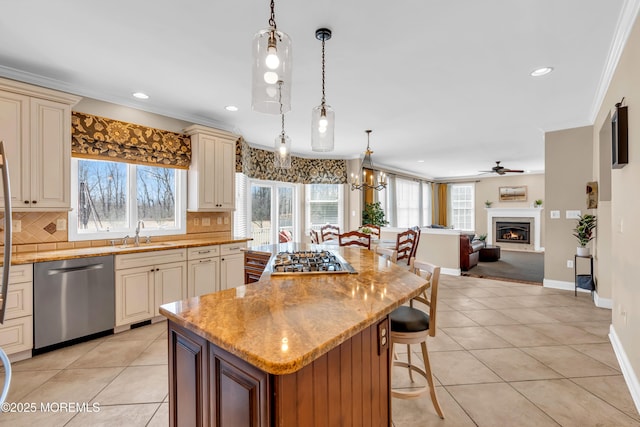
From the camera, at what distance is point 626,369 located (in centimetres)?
231

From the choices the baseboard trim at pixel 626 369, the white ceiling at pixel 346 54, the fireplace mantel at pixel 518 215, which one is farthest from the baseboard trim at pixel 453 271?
the fireplace mantel at pixel 518 215

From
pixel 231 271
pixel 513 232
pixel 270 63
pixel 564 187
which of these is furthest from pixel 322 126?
pixel 513 232

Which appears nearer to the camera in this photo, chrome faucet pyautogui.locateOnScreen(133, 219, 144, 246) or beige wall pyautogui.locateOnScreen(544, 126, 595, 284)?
chrome faucet pyautogui.locateOnScreen(133, 219, 144, 246)

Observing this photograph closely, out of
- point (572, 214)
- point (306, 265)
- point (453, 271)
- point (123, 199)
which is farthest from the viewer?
→ point (453, 271)

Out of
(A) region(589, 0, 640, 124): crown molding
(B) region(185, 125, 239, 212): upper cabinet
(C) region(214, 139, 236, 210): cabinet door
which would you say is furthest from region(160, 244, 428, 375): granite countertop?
(C) region(214, 139, 236, 210): cabinet door

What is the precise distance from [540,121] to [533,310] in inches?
107

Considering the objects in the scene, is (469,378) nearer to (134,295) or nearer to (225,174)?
(134,295)

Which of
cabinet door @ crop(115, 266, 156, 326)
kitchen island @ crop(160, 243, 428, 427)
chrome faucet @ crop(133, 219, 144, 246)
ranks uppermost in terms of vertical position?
chrome faucet @ crop(133, 219, 144, 246)

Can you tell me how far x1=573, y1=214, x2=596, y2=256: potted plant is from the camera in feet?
13.8

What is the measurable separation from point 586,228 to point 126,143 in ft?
19.8

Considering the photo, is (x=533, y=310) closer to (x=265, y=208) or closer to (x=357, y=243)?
(x=357, y=243)

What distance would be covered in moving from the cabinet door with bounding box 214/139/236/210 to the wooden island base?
3216 millimetres

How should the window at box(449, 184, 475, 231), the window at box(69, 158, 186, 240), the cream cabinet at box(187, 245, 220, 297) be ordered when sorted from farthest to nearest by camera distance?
the window at box(449, 184, 475, 231)
the cream cabinet at box(187, 245, 220, 297)
the window at box(69, 158, 186, 240)

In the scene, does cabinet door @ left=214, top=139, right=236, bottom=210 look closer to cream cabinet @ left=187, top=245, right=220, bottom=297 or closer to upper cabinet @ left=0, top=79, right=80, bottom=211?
cream cabinet @ left=187, top=245, right=220, bottom=297
